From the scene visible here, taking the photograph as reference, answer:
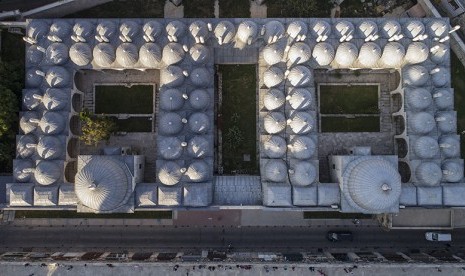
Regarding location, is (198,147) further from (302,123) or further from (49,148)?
(49,148)

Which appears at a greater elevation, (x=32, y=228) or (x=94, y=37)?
(x=94, y=37)

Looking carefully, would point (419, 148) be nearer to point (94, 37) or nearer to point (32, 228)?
point (94, 37)

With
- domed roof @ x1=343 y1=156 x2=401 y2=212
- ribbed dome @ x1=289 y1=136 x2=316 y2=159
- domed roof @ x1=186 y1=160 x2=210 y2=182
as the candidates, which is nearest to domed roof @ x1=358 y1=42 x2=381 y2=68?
ribbed dome @ x1=289 y1=136 x2=316 y2=159

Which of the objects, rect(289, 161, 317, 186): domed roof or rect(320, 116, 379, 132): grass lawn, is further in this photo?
rect(320, 116, 379, 132): grass lawn

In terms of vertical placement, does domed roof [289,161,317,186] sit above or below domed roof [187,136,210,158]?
below

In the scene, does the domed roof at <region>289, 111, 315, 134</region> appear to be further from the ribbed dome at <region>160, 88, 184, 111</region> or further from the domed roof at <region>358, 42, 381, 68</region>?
the ribbed dome at <region>160, 88, 184, 111</region>

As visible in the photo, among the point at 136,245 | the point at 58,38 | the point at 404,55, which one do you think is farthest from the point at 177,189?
the point at 404,55
